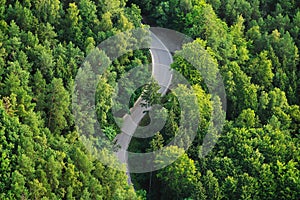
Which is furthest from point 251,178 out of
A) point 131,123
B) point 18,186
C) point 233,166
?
point 18,186

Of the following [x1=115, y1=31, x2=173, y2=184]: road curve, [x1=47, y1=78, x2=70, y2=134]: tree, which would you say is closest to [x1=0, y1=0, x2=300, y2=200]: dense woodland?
[x1=47, y1=78, x2=70, y2=134]: tree

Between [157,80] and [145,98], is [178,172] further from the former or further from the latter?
[157,80]

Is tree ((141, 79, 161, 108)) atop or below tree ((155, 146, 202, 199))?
atop

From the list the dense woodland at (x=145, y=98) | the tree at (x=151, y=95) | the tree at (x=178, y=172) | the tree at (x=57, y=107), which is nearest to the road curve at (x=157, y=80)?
the dense woodland at (x=145, y=98)

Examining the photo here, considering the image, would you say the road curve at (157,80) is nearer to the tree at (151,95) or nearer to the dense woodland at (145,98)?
the dense woodland at (145,98)

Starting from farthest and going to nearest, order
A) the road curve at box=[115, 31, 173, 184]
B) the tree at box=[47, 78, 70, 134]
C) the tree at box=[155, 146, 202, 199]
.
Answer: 1. the road curve at box=[115, 31, 173, 184]
2. the tree at box=[155, 146, 202, 199]
3. the tree at box=[47, 78, 70, 134]

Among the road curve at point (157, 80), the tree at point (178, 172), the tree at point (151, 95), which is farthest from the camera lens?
the tree at point (151, 95)

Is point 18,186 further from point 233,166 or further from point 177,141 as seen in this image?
point 233,166

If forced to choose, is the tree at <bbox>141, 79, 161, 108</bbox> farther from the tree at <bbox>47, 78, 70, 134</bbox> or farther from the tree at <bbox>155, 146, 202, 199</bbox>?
the tree at <bbox>47, 78, 70, 134</bbox>
